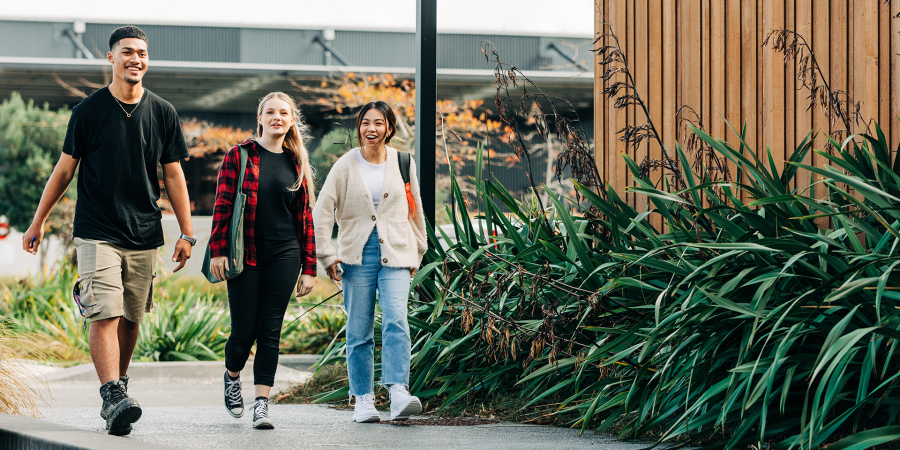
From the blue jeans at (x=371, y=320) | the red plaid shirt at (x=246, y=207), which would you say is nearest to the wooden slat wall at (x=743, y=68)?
the blue jeans at (x=371, y=320)

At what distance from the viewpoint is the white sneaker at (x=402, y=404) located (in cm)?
408

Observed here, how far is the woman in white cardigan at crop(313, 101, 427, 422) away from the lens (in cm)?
423

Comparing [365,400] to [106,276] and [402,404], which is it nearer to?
[402,404]

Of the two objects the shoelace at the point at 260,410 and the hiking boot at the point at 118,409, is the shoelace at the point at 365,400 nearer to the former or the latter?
the shoelace at the point at 260,410

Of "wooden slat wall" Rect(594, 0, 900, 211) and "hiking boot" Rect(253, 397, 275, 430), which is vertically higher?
"wooden slat wall" Rect(594, 0, 900, 211)

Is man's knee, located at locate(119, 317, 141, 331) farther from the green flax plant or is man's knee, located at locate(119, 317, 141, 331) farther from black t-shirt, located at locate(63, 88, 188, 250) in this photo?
the green flax plant

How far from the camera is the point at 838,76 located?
4176 mm

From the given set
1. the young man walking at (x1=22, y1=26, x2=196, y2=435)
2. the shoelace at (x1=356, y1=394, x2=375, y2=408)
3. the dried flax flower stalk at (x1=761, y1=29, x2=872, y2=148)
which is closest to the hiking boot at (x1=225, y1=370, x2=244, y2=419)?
the young man walking at (x1=22, y1=26, x2=196, y2=435)

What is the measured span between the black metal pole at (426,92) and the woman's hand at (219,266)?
155 centimetres

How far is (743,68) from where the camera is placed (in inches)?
184

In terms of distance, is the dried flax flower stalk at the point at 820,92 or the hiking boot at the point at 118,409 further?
the dried flax flower stalk at the point at 820,92

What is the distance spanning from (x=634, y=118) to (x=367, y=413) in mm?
2587

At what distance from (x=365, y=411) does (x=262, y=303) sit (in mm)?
762

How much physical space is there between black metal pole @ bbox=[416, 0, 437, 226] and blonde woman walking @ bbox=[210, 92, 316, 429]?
1120mm
